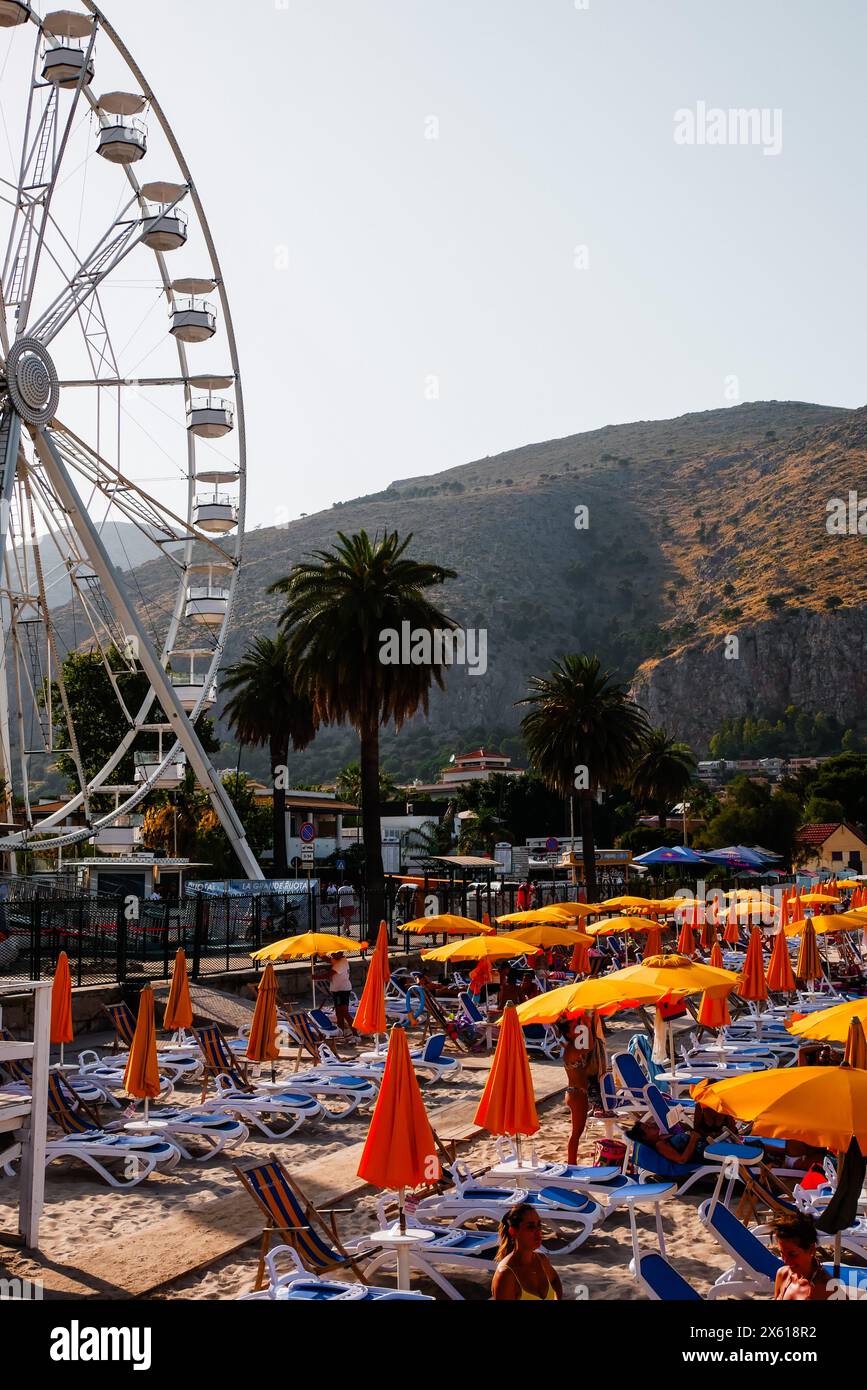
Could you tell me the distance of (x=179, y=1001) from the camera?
17.9 m

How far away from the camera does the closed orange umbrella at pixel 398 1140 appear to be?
8789mm

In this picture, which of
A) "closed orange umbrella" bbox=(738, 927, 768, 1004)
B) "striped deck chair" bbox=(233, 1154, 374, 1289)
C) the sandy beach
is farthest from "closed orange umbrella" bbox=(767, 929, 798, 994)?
"striped deck chair" bbox=(233, 1154, 374, 1289)

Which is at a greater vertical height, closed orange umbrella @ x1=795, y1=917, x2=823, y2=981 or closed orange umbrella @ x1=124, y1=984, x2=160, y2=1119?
closed orange umbrella @ x1=124, y1=984, x2=160, y2=1119

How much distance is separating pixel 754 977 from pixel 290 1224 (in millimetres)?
12469

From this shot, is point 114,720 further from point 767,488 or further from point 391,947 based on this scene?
point 767,488

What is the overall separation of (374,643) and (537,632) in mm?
153054

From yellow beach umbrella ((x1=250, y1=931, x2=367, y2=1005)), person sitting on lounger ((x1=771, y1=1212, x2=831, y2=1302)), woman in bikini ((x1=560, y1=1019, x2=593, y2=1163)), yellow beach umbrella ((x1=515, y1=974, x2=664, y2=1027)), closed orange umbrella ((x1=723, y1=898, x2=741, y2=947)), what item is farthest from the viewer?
closed orange umbrella ((x1=723, y1=898, x2=741, y2=947))

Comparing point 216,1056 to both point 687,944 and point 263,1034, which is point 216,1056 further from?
point 687,944

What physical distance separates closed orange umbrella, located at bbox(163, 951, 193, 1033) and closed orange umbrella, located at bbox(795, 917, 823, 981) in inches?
493

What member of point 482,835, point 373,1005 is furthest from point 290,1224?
point 482,835

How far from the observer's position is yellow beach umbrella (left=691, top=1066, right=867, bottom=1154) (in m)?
8.21

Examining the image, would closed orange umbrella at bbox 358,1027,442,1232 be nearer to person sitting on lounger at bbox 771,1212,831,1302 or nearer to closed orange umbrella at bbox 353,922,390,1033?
person sitting on lounger at bbox 771,1212,831,1302
